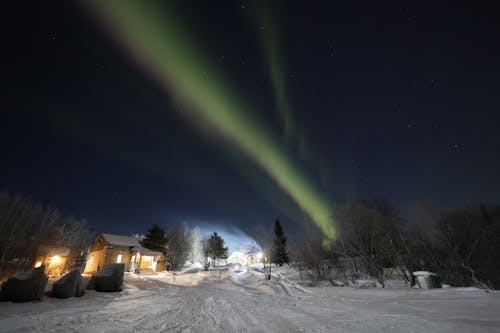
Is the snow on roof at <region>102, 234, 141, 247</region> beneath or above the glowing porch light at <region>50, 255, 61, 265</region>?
above

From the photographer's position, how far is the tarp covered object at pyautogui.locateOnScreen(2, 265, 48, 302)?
28.5ft

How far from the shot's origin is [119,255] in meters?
34.7

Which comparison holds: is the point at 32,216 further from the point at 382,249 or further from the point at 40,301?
the point at 382,249

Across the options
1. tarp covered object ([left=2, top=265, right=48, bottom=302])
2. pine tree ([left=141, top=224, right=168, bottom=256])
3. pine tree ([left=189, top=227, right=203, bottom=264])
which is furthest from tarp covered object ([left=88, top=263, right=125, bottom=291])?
pine tree ([left=189, top=227, right=203, bottom=264])

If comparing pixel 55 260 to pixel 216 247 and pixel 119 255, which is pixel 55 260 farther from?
pixel 216 247

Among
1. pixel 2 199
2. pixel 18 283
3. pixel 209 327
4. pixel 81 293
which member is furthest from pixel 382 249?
pixel 2 199

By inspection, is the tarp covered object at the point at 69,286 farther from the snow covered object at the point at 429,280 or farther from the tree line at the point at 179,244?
the tree line at the point at 179,244

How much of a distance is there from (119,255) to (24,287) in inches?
1187

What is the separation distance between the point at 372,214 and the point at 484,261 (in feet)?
27.9

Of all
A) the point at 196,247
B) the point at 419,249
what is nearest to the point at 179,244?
the point at 196,247

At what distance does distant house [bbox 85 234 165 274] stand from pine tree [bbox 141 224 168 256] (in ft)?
8.04

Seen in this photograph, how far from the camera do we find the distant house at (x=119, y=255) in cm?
3350

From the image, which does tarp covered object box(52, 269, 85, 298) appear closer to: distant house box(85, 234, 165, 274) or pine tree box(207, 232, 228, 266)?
distant house box(85, 234, 165, 274)

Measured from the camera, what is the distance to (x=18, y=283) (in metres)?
8.80
